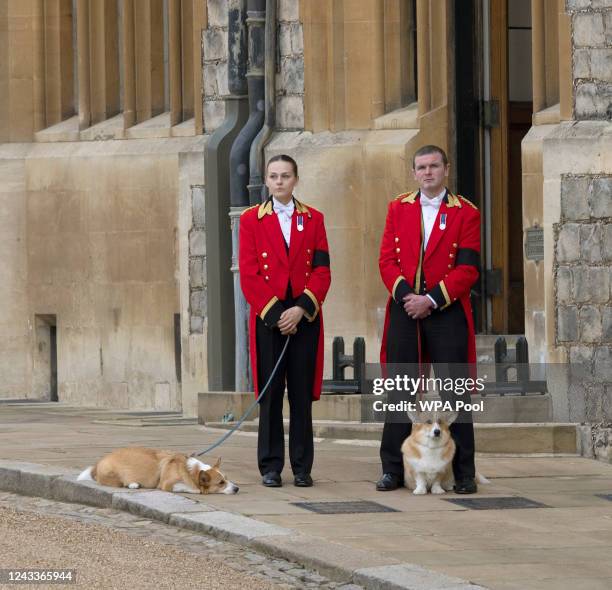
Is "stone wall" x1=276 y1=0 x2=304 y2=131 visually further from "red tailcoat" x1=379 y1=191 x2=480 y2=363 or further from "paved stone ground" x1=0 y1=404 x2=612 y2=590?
"red tailcoat" x1=379 y1=191 x2=480 y2=363

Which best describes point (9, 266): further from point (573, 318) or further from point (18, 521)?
point (18, 521)

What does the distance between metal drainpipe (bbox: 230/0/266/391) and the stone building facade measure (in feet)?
0.58

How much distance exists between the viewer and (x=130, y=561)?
852cm

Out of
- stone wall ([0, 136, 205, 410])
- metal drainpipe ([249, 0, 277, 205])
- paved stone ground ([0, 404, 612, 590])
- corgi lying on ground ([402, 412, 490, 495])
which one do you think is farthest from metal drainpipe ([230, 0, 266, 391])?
corgi lying on ground ([402, 412, 490, 495])

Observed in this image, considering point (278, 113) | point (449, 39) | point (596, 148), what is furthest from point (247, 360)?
point (596, 148)

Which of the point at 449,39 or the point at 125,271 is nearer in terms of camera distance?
the point at 449,39

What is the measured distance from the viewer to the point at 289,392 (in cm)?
1080

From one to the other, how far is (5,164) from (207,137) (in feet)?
11.5

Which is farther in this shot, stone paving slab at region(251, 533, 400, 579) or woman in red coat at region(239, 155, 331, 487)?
woman in red coat at region(239, 155, 331, 487)

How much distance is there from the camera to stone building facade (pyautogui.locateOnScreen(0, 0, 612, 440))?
13.2 meters

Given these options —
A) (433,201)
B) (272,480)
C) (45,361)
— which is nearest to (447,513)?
(272,480)

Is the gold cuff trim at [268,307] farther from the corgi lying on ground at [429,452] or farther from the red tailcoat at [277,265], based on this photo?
the corgi lying on ground at [429,452]

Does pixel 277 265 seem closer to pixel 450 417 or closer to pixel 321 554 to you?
pixel 450 417

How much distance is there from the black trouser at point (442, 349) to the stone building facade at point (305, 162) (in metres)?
2.66
